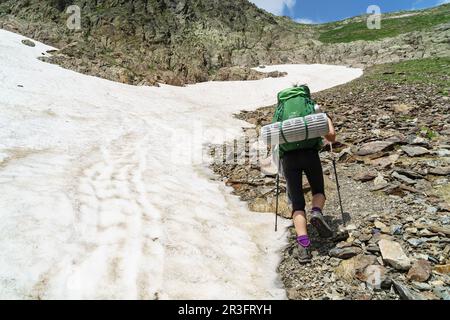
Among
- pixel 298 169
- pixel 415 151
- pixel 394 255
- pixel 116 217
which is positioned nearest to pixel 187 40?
pixel 415 151

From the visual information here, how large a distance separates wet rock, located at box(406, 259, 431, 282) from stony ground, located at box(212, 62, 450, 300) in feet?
0.04

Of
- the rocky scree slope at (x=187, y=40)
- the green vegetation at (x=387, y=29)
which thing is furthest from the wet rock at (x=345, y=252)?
the green vegetation at (x=387, y=29)

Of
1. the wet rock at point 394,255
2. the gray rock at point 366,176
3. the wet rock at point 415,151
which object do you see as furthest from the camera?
the wet rock at point 415,151

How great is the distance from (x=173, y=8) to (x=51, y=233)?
63.0 m

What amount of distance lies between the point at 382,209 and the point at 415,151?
151 inches

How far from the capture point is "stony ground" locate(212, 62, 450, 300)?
205 inches

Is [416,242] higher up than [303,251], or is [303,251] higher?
[416,242]

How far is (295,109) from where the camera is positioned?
245 inches

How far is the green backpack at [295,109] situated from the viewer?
6156 mm

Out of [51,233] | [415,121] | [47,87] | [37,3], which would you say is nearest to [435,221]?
[51,233]

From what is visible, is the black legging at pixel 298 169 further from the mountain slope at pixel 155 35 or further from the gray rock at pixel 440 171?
the mountain slope at pixel 155 35

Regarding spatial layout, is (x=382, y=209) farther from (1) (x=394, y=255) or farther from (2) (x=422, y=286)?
(2) (x=422, y=286)
